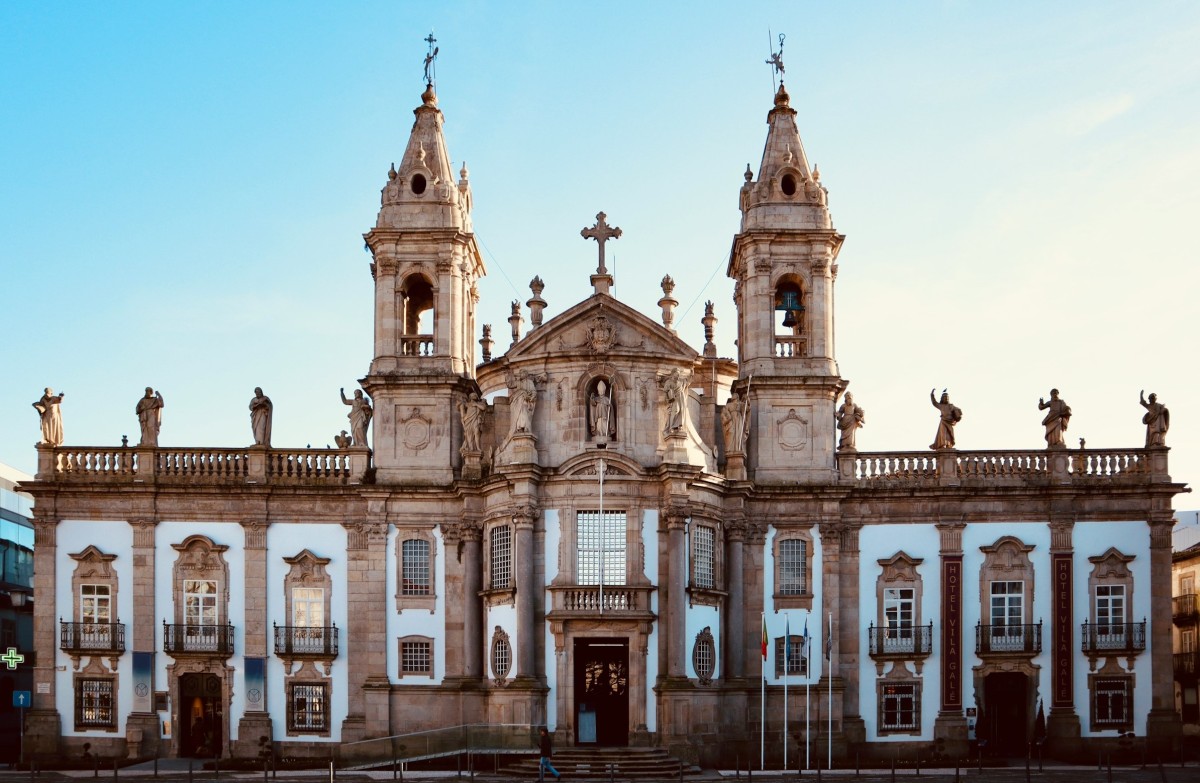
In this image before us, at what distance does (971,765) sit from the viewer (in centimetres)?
4856

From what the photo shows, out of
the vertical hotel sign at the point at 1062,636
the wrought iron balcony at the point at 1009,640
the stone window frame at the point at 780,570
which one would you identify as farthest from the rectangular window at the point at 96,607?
the vertical hotel sign at the point at 1062,636

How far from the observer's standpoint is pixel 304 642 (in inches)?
2026

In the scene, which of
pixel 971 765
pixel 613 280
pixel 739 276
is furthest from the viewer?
pixel 739 276

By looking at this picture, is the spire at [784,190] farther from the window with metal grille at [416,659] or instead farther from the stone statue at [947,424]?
the window with metal grille at [416,659]

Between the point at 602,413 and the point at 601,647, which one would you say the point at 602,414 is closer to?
the point at 602,413

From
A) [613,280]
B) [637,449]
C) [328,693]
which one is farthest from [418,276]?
[328,693]

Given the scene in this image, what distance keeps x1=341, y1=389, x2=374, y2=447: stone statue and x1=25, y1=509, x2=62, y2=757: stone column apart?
10.3m

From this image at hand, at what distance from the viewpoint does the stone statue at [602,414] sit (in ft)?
163

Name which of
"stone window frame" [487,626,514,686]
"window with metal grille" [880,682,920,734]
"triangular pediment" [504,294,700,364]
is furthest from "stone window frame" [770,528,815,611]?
"stone window frame" [487,626,514,686]

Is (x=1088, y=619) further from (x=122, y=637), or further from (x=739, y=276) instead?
(x=122, y=637)

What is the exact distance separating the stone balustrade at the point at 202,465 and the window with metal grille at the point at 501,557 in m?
5.47

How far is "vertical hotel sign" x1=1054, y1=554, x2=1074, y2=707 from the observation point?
51.3m

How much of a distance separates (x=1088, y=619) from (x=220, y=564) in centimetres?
2881

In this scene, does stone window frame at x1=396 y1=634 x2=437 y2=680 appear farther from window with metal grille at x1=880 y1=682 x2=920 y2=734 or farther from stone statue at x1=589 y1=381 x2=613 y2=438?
window with metal grille at x1=880 y1=682 x2=920 y2=734
